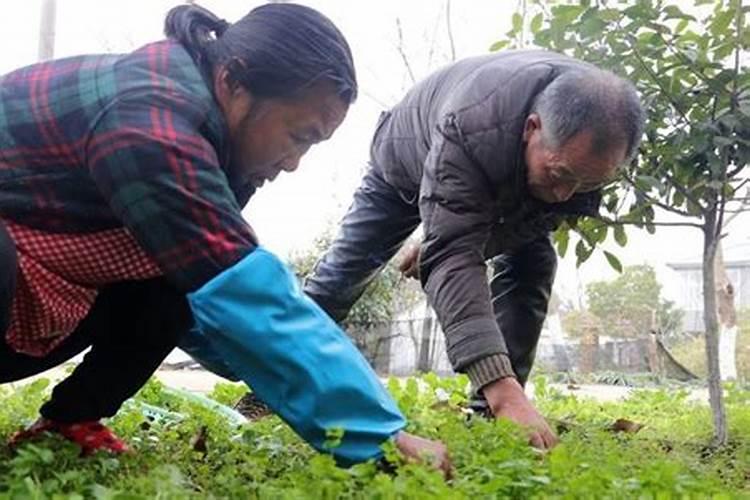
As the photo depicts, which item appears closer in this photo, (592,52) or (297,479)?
(297,479)

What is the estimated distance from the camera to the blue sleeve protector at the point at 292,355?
1.64 metres

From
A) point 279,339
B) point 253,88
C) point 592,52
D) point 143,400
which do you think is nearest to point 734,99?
point 592,52

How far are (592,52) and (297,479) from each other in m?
1.88

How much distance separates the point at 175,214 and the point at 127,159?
0.13 metres

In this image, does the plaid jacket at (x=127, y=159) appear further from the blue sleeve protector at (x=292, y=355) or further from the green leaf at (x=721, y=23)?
the green leaf at (x=721, y=23)

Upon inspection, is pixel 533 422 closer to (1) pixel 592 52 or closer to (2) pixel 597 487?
(2) pixel 597 487

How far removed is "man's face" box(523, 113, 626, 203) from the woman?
0.81 m

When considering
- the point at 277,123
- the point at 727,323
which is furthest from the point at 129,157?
the point at 727,323

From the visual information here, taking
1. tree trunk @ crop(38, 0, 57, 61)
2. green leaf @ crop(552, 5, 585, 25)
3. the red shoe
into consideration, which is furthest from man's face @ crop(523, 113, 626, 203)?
tree trunk @ crop(38, 0, 57, 61)

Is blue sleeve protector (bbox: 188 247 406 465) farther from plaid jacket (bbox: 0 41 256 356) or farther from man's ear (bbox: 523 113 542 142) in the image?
man's ear (bbox: 523 113 542 142)

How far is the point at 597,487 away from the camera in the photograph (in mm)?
1575

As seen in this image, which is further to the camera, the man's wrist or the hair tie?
the man's wrist

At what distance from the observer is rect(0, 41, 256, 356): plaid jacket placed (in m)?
1.65

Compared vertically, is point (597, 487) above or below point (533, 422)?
above
